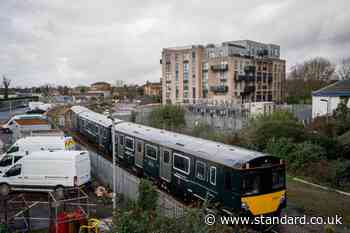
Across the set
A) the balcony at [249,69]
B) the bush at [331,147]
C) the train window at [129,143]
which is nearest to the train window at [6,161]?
the train window at [129,143]

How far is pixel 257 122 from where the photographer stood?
2534 centimetres

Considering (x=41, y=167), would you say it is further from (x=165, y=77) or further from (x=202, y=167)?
(x=165, y=77)

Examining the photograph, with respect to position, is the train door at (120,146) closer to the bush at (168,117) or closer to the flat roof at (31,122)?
the bush at (168,117)

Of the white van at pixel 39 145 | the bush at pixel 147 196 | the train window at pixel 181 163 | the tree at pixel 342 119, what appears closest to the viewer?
the bush at pixel 147 196

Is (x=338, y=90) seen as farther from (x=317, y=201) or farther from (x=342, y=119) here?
(x=317, y=201)

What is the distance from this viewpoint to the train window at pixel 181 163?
526 inches

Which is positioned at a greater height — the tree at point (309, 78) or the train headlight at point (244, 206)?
the tree at point (309, 78)

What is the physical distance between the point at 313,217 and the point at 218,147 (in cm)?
481

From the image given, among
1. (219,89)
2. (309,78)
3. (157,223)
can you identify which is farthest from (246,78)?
(157,223)

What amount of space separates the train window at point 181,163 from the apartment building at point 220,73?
47.9m

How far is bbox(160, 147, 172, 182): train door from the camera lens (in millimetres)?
14930

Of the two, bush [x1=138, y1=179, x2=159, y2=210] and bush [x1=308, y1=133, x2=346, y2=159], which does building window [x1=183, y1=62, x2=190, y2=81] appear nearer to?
bush [x1=308, y1=133, x2=346, y2=159]

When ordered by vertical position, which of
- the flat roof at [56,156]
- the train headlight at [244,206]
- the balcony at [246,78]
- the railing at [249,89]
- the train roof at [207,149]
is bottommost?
the train headlight at [244,206]

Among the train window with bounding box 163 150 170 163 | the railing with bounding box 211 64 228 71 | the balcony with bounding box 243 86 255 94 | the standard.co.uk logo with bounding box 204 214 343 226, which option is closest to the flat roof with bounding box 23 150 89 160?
the train window with bounding box 163 150 170 163
